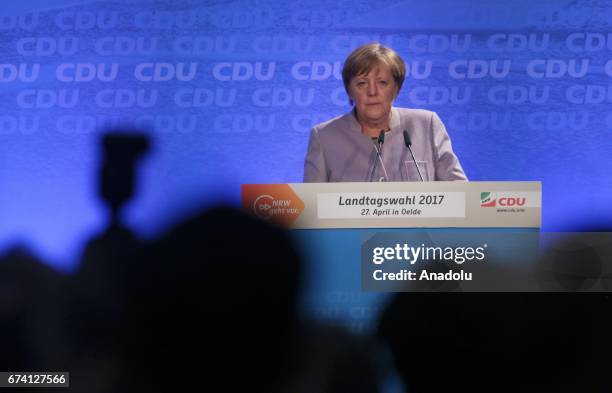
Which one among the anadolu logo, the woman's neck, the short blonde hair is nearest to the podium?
the anadolu logo

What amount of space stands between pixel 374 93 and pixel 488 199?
644 mm

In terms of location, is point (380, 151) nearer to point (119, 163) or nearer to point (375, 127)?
point (375, 127)

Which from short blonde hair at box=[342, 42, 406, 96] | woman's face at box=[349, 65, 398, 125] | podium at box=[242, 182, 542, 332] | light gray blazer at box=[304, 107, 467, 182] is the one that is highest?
short blonde hair at box=[342, 42, 406, 96]

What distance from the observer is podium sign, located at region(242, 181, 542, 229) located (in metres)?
2.87

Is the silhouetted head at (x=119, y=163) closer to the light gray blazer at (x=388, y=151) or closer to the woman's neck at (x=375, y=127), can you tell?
the light gray blazer at (x=388, y=151)

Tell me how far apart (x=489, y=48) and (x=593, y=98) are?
476 mm

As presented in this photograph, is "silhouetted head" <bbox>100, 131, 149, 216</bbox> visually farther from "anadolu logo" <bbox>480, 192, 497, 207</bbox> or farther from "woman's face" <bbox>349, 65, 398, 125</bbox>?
"anadolu logo" <bbox>480, 192, 497, 207</bbox>

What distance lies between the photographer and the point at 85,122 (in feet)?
9.80

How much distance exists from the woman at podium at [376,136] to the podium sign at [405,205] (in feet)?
0.22

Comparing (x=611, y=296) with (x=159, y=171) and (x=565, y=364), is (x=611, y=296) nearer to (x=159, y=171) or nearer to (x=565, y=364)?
(x=565, y=364)

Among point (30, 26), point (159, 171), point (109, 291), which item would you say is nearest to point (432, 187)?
point (159, 171)

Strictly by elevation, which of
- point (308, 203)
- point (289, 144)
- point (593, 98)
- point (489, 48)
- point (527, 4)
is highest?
point (527, 4)

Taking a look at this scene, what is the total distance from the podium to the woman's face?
30cm

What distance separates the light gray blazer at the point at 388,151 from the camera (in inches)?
115
